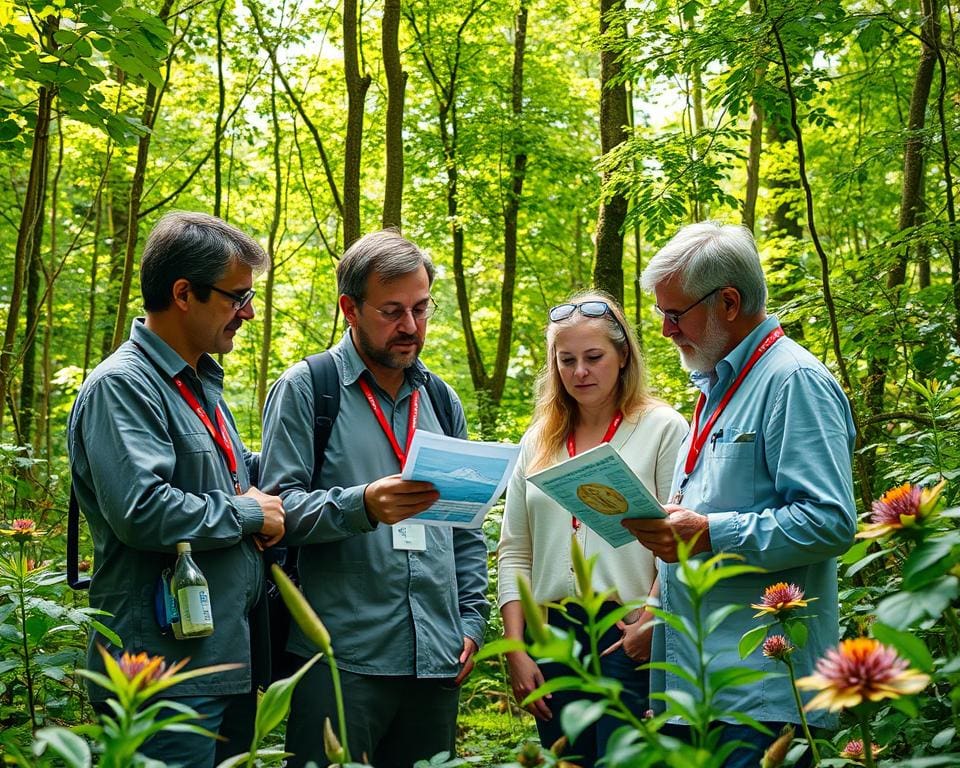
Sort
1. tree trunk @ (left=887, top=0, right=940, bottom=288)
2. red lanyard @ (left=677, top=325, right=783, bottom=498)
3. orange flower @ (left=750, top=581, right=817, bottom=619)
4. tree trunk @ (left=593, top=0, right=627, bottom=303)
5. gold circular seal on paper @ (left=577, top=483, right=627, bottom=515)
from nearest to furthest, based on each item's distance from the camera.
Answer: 1. orange flower @ (left=750, top=581, right=817, bottom=619)
2. gold circular seal on paper @ (left=577, top=483, right=627, bottom=515)
3. red lanyard @ (left=677, top=325, right=783, bottom=498)
4. tree trunk @ (left=887, top=0, right=940, bottom=288)
5. tree trunk @ (left=593, top=0, right=627, bottom=303)

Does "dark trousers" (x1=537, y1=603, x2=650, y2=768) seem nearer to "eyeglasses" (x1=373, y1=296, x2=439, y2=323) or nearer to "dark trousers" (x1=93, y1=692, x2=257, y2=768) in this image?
"dark trousers" (x1=93, y1=692, x2=257, y2=768)

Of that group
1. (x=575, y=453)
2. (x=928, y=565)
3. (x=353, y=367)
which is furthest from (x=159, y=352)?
(x=928, y=565)

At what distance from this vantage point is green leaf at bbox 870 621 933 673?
3.75 feet

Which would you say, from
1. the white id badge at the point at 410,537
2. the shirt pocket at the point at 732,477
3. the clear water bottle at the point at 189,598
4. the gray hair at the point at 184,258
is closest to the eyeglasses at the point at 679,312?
the shirt pocket at the point at 732,477

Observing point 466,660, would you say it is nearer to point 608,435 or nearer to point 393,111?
point 608,435

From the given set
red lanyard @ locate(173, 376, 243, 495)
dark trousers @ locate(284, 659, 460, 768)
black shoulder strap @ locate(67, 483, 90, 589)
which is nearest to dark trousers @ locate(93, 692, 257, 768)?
dark trousers @ locate(284, 659, 460, 768)

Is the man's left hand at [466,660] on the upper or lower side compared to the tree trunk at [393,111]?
lower

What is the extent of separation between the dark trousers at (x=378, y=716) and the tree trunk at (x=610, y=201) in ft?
14.3

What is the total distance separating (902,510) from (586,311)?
86.4 inches

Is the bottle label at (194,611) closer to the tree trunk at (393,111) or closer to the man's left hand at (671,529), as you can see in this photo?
the man's left hand at (671,529)

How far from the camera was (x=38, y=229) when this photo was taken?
28.0ft

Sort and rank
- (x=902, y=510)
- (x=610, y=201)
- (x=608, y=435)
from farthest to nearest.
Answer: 1. (x=610, y=201)
2. (x=608, y=435)
3. (x=902, y=510)

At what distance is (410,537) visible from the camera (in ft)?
10.2

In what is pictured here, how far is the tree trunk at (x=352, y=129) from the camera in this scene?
20.0 ft
